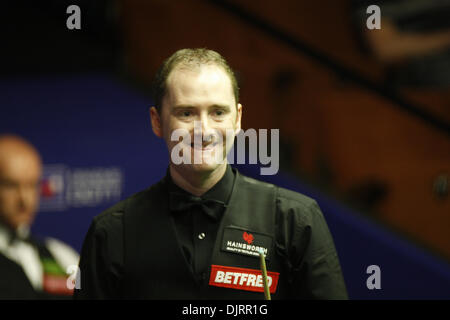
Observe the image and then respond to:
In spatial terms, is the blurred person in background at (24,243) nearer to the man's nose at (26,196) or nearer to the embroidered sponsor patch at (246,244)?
the man's nose at (26,196)

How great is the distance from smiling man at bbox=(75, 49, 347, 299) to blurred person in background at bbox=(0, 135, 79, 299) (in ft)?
4.36

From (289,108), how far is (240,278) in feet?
6.50

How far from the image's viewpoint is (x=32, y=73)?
9.20 feet

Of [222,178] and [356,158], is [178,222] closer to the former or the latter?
[222,178]

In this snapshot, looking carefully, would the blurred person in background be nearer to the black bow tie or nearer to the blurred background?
the blurred background

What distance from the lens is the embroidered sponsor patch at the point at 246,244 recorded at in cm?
134

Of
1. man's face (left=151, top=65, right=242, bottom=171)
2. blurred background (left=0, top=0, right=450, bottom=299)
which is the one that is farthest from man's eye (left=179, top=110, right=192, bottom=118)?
blurred background (left=0, top=0, right=450, bottom=299)

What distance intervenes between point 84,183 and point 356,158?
146 cm

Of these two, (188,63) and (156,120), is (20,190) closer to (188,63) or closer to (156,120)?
(156,120)

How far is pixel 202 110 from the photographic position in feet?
4.22

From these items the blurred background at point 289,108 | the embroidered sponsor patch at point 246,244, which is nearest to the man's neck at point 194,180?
the embroidered sponsor patch at point 246,244

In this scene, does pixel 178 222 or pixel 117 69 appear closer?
pixel 178 222

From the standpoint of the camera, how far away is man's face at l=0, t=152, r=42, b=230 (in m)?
2.64

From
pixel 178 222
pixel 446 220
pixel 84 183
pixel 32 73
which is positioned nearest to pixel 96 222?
pixel 178 222
